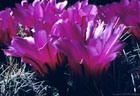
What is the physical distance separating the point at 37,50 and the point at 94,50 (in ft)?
0.41

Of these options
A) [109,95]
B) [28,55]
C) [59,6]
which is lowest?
[109,95]

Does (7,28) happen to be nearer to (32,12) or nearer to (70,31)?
(32,12)

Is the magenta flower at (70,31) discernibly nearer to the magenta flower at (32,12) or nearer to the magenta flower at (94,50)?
the magenta flower at (94,50)

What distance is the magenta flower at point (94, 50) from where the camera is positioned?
522mm

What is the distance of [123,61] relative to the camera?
0.78m

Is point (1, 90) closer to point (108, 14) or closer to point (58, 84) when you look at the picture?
point (58, 84)

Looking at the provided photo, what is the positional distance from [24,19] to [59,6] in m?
0.12

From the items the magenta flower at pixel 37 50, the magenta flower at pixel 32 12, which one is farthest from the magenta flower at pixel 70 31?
the magenta flower at pixel 32 12

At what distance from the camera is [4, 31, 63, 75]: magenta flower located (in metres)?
0.58

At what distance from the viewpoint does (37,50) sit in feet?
1.91

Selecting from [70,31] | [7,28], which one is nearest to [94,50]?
[70,31]

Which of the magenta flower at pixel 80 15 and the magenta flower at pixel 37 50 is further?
the magenta flower at pixel 80 15

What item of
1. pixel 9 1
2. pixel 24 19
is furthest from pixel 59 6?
pixel 9 1

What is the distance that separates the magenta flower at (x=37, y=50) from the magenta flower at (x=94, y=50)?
55mm
